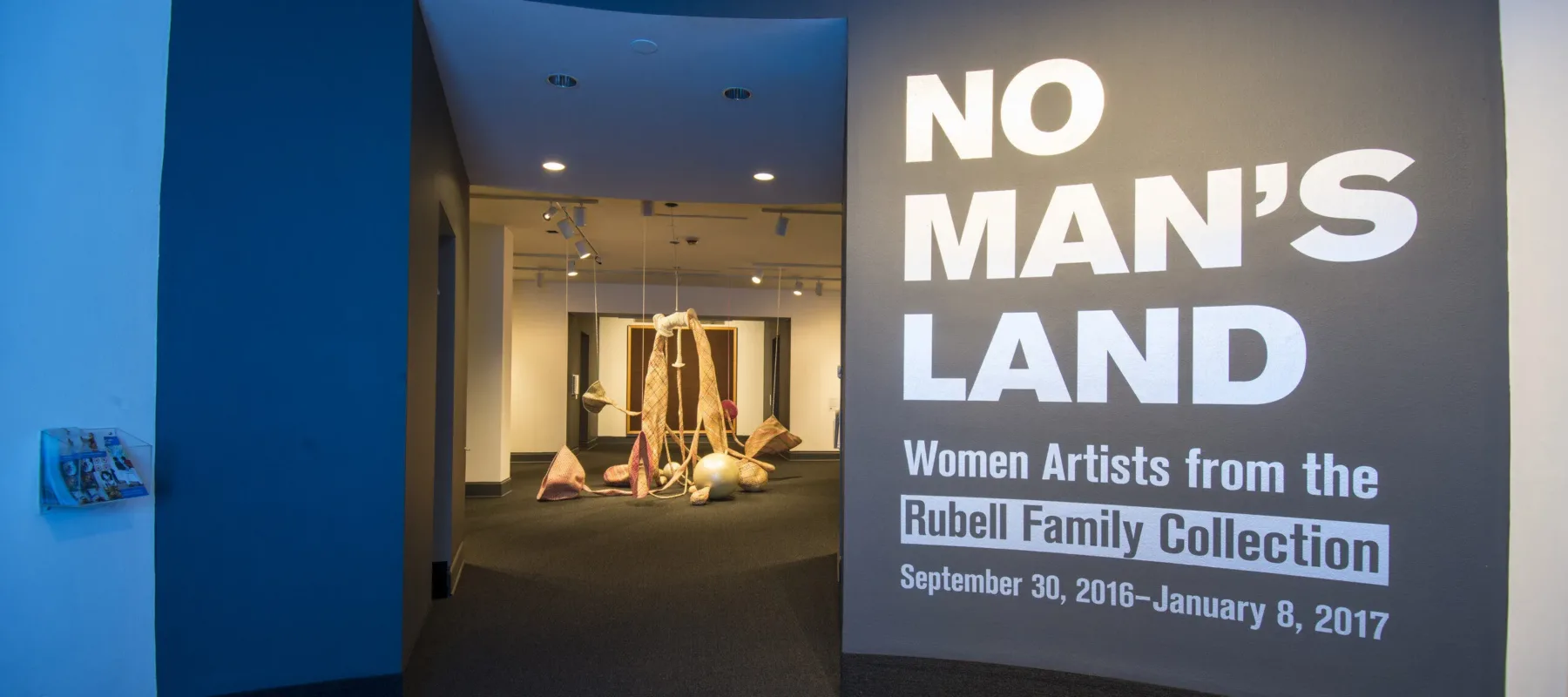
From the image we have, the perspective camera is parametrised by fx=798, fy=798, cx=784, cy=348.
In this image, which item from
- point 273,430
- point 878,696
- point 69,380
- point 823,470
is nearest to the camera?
point 69,380

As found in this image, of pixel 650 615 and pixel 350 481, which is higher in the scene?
pixel 350 481

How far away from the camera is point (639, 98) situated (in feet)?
11.7

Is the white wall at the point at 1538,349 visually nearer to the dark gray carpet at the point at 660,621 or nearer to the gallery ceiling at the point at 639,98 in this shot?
the dark gray carpet at the point at 660,621

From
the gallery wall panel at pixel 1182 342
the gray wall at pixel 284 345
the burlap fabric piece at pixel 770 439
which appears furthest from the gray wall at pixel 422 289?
the burlap fabric piece at pixel 770 439

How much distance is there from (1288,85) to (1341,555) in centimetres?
138


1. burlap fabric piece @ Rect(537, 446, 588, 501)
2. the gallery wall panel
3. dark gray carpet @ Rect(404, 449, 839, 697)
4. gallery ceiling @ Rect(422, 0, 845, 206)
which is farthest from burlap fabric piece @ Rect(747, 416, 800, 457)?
the gallery wall panel

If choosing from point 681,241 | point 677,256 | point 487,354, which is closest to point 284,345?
point 487,354

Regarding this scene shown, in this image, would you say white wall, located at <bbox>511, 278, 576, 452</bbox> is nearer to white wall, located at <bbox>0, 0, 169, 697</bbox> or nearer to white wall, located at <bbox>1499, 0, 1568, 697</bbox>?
white wall, located at <bbox>0, 0, 169, 697</bbox>

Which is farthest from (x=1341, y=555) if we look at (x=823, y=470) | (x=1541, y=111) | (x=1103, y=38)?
(x=823, y=470)

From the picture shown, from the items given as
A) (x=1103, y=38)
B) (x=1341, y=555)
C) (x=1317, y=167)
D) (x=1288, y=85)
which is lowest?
(x=1341, y=555)

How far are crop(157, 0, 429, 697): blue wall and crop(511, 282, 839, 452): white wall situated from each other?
280 inches

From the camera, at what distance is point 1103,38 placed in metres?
2.59

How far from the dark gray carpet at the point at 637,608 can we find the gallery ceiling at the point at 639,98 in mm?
2333

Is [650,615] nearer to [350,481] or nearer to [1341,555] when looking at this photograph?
[350,481]
